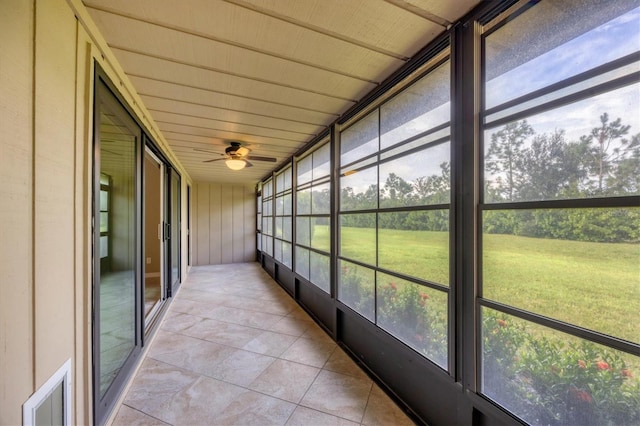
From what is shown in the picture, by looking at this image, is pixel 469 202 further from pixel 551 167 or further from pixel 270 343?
pixel 270 343

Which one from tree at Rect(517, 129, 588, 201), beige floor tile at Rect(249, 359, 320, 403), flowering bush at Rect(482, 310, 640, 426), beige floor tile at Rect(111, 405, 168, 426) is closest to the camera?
flowering bush at Rect(482, 310, 640, 426)

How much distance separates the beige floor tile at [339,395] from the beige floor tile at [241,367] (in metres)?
0.53

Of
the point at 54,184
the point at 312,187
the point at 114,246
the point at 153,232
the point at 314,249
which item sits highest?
the point at 312,187

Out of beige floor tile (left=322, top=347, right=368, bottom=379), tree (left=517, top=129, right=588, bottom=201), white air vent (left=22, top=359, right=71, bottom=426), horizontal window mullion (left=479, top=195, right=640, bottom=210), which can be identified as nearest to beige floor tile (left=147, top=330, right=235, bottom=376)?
beige floor tile (left=322, top=347, right=368, bottom=379)

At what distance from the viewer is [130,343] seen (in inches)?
84.6

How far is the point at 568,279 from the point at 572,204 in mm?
308

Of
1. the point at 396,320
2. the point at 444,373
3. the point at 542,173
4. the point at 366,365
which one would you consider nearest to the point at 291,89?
the point at 542,173

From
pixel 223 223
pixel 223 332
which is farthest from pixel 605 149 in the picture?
pixel 223 223

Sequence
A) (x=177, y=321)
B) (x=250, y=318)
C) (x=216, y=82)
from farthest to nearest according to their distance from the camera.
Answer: (x=250, y=318), (x=177, y=321), (x=216, y=82)

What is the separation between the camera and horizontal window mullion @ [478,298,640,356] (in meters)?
0.88

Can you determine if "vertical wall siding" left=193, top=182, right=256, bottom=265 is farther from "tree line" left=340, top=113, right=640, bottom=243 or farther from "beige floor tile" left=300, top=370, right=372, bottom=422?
"tree line" left=340, top=113, right=640, bottom=243

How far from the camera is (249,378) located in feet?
7.04

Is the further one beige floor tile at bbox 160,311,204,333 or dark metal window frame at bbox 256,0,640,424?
beige floor tile at bbox 160,311,204,333

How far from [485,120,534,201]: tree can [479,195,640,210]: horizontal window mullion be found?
0.05 m
